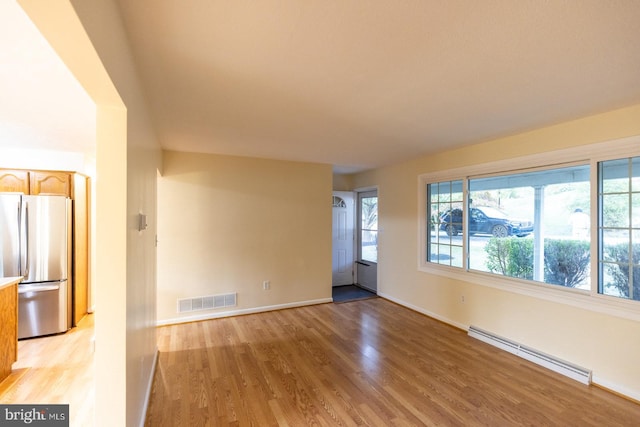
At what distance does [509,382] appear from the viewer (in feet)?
8.23

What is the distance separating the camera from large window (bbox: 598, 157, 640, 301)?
235 centimetres

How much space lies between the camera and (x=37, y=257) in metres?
3.42

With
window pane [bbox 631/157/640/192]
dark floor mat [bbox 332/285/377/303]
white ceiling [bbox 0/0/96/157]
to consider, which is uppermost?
white ceiling [bbox 0/0/96/157]

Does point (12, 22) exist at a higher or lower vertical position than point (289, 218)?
higher

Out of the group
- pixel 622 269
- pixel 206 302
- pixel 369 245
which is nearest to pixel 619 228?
pixel 622 269

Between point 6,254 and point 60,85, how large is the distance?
267 centimetres

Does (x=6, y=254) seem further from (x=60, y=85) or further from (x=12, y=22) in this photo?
(x=12, y=22)

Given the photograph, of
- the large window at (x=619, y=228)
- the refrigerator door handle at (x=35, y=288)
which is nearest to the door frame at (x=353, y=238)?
the large window at (x=619, y=228)

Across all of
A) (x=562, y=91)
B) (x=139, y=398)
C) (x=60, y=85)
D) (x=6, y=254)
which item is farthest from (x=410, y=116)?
(x=6, y=254)

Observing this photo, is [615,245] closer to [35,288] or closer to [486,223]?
[486,223]

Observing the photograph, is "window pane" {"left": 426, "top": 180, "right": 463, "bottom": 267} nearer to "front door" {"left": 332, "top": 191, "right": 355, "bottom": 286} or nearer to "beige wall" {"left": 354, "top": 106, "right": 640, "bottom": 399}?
"beige wall" {"left": 354, "top": 106, "right": 640, "bottom": 399}

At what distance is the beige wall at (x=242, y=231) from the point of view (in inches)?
152

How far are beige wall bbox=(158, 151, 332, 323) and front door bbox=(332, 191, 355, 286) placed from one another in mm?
1068

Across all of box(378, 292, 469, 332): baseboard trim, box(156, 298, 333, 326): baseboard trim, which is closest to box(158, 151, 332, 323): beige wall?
box(156, 298, 333, 326): baseboard trim
